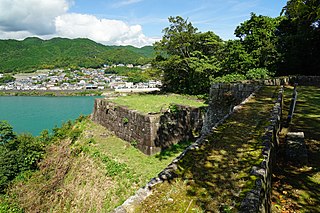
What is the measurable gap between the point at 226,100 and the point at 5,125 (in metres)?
13.0

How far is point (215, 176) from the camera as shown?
227 cm

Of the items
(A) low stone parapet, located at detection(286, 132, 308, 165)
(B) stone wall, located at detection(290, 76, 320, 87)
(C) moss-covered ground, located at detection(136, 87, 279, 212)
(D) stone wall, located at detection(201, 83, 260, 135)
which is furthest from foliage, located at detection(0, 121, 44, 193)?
(B) stone wall, located at detection(290, 76, 320, 87)

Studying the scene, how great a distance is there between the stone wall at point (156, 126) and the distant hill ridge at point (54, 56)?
82109 millimetres

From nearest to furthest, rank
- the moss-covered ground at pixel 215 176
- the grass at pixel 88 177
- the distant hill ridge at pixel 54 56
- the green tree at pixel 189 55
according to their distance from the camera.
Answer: the moss-covered ground at pixel 215 176, the grass at pixel 88 177, the green tree at pixel 189 55, the distant hill ridge at pixel 54 56

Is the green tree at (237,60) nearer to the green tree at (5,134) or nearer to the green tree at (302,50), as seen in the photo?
the green tree at (302,50)

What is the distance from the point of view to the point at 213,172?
7.70 feet

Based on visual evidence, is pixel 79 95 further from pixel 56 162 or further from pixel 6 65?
pixel 6 65

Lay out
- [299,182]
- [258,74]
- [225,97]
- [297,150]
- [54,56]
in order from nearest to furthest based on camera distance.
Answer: [299,182] → [297,150] → [225,97] → [258,74] → [54,56]

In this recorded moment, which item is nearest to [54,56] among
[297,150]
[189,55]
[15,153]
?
[189,55]

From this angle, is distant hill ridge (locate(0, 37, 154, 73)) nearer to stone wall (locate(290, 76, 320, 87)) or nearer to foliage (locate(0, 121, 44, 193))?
foliage (locate(0, 121, 44, 193))

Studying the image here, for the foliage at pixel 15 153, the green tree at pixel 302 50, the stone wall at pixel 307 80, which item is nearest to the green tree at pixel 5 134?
the foliage at pixel 15 153

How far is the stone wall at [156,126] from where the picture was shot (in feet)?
27.2

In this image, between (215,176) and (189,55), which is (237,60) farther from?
(215,176)

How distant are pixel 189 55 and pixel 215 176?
55.6 feet
